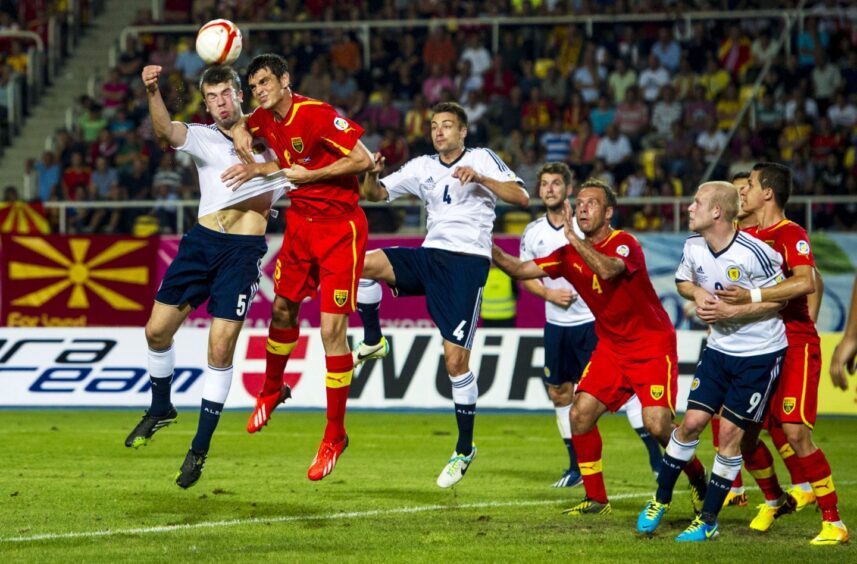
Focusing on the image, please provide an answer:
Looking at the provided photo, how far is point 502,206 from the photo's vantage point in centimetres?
2069

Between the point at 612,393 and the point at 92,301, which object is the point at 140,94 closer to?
the point at 92,301

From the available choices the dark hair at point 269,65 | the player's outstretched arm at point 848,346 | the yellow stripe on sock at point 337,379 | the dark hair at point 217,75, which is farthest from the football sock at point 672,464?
the dark hair at point 217,75

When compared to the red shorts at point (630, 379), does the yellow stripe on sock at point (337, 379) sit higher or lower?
lower

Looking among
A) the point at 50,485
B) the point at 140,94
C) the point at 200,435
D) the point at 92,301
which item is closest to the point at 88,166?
the point at 140,94

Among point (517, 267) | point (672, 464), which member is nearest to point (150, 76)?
point (517, 267)

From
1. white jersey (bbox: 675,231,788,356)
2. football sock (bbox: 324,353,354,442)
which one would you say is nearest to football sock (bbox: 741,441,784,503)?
white jersey (bbox: 675,231,788,356)

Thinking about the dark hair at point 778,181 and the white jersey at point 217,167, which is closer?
the dark hair at point 778,181

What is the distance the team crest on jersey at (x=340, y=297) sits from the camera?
31.0ft

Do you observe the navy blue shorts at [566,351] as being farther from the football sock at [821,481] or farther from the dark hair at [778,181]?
the football sock at [821,481]

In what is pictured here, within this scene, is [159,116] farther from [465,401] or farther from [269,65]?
[465,401]

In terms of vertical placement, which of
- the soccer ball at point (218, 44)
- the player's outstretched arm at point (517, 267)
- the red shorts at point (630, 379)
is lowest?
the red shorts at point (630, 379)

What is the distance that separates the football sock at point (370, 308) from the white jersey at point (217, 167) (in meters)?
1.33

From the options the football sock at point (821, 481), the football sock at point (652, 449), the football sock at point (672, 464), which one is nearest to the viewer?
the football sock at point (821, 481)

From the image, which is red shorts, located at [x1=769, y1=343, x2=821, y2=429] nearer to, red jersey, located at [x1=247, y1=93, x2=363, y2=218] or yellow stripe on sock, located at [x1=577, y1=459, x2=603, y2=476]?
yellow stripe on sock, located at [x1=577, y1=459, x2=603, y2=476]
